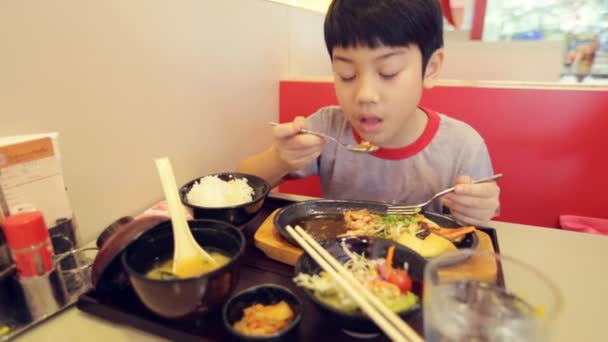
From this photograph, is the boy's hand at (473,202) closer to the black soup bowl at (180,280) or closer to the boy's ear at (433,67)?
the boy's ear at (433,67)

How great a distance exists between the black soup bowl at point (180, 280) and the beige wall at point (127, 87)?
1.37 feet

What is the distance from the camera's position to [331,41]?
3.93 feet

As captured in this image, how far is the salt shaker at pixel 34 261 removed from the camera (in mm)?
774

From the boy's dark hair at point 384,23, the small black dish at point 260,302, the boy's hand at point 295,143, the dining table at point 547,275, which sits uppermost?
the boy's dark hair at point 384,23

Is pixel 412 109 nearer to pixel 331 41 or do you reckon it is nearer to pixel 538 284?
pixel 331 41

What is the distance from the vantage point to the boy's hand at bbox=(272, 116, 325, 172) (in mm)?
1209

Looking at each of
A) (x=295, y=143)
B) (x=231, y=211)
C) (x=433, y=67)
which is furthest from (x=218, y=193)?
(x=433, y=67)

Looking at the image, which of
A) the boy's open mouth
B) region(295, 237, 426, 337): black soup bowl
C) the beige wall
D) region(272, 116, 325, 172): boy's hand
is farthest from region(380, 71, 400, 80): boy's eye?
the beige wall

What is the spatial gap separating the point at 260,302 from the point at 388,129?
723 mm

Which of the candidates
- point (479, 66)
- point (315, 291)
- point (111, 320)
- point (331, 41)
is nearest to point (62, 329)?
point (111, 320)

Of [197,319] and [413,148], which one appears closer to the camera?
[197,319]

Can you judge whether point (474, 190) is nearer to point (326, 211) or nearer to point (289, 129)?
point (326, 211)

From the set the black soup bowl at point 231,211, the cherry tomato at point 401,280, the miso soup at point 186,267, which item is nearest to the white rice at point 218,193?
the black soup bowl at point 231,211

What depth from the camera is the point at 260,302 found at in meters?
0.76
